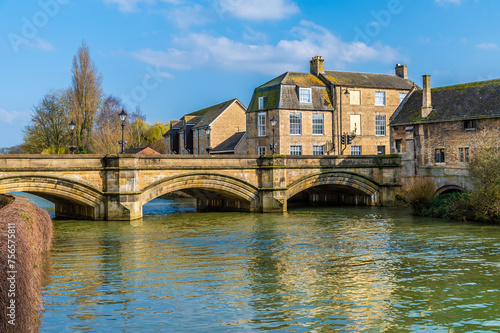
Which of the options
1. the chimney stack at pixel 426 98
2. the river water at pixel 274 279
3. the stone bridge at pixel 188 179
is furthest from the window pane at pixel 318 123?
the river water at pixel 274 279

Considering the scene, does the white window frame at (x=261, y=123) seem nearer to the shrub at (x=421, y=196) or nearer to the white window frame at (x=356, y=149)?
the white window frame at (x=356, y=149)

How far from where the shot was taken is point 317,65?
45250 mm

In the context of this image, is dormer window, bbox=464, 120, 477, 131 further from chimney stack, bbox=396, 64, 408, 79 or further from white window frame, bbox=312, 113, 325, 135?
chimney stack, bbox=396, 64, 408, 79

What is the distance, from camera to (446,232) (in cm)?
2178

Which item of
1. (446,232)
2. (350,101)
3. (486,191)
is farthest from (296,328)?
(350,101)

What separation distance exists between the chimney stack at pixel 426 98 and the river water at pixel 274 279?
453 inches

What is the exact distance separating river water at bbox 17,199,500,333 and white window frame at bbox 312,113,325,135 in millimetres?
20066

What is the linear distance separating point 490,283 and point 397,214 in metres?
16.6

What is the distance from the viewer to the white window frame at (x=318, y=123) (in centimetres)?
4284

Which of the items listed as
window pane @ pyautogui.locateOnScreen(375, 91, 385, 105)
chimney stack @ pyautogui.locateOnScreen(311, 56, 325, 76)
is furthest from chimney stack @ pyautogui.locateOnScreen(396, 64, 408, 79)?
chimney stack @ pyautogui.locateOnScreen(311, 56, 325, 76)

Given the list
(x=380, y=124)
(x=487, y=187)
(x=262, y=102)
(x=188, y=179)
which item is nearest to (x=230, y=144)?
(x=262, y=102)

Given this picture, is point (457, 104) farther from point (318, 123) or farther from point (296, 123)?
point (296, 123)

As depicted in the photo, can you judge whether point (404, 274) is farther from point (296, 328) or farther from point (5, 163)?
point (5, 163)

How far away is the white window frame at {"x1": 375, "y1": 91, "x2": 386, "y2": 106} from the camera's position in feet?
146
